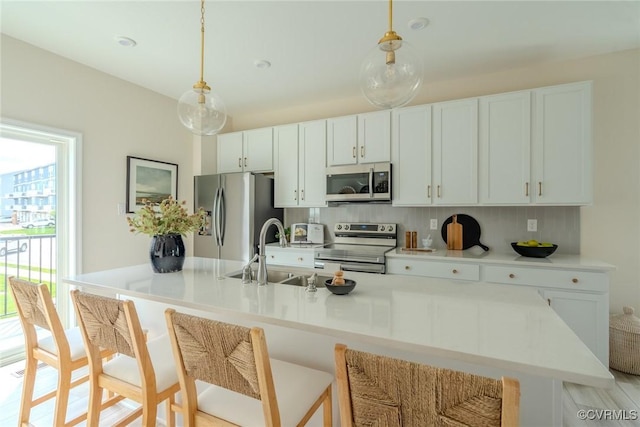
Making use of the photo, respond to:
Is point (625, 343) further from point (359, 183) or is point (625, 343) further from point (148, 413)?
point (148, 413)

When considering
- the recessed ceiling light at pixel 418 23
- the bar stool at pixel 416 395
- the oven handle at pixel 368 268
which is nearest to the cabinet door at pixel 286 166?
the oven handle at pixel 368 268

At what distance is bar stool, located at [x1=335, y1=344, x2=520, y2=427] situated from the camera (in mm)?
664

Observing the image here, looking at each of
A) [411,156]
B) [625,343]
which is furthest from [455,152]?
[625,343]

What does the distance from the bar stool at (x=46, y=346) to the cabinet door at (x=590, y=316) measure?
10.5 ft

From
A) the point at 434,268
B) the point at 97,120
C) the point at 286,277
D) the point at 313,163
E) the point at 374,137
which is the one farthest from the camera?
the point at 313,163

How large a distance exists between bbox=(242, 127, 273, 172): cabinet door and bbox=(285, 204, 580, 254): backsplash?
1.02 m

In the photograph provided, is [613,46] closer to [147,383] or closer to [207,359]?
[207,359]

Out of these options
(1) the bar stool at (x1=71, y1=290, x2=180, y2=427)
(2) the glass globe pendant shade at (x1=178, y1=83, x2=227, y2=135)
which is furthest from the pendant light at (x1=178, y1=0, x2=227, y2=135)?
(1) the bar stool at (x1=71, y1=290, x2=180, y2=427)

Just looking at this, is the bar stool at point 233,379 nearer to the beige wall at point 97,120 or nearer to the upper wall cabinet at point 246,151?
the beige wall at point 97,120

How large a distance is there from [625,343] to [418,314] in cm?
239

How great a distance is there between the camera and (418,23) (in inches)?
89.9

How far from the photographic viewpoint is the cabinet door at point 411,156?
3080 mm

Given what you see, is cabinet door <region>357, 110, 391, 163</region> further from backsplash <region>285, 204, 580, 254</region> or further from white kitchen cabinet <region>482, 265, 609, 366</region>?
white kitchen cabinet <region>482, 265, 609, 366</region>

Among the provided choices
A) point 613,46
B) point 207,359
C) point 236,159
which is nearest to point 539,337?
point 207,359
